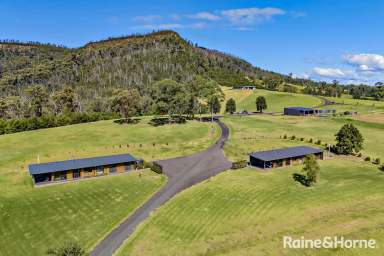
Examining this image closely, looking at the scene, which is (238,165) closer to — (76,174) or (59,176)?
(76,174)

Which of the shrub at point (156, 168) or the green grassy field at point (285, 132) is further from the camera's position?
the green grassy field at point (285, 132)

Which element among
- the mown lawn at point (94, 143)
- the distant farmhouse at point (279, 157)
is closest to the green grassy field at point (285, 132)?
the distant farmhouse at point (279, 157)

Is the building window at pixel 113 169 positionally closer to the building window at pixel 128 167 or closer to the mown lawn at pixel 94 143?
the building window at pixel 128 167

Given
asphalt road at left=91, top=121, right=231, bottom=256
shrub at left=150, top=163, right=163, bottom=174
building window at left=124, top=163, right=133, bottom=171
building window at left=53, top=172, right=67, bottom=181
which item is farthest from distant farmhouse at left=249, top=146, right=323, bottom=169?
building window at left=53, top=172, right=67, bottom=181

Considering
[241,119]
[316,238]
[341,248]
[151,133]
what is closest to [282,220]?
[316,238]

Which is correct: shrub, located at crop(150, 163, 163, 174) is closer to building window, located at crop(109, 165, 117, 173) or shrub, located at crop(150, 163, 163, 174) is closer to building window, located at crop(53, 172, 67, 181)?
building window, located at crop(109, 165, 117, 173)

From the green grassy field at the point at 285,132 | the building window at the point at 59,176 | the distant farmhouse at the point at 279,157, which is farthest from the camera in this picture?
the green grassy field at the point at 285,132

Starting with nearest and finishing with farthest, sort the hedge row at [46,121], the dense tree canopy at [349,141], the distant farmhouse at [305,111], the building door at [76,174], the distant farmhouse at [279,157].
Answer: the building door at [76,174], the distant farmhouse at [279,157], the dense tree canopy at [349,141], the hedge row at [46,121], the distant farmhouse at [305,111]
